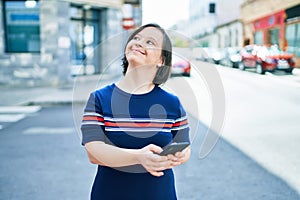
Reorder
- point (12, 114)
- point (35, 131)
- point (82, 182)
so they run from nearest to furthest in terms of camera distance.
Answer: point (82, 182) < point (35, 131) < point (12, 114)

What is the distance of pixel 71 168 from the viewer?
14.3 ft

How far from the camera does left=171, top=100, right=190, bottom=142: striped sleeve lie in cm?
138

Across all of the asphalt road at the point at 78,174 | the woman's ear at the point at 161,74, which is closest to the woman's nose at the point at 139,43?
the woman's ear at the point at 161,74

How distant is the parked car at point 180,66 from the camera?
1.37 metres

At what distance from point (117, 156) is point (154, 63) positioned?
1.20 ft

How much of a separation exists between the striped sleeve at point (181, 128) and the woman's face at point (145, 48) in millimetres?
229

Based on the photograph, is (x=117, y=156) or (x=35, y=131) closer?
(x=117, y=156)

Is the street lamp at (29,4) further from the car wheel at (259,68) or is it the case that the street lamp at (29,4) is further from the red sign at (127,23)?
Answer: the car wheel at (259,68)

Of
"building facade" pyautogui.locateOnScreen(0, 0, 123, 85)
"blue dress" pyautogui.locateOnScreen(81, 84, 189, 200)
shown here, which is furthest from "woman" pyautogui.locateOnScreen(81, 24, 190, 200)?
"building facade" pyautogui.locateOnScreen(0, 0, 123, 85)

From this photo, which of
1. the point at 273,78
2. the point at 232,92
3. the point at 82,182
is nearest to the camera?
the point at 82,182

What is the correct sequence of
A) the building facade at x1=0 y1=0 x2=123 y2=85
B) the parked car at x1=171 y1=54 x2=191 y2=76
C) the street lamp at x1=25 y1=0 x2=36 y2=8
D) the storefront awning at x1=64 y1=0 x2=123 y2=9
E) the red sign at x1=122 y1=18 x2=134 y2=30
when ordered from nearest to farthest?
the parked car at x1=171 y1=54 x2=191 y2=76, the red sign at x1=122 y1=18 x2=134 y2=30, the building facade at x1=0 y1=0 x2=123 y2=85, the street lamp at x1=25 y1=0 x2=36 y2=8, the storefront awning at x1=64 y1=0 x2=123 y2=9

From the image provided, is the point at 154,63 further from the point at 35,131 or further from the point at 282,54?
the point at 35,131

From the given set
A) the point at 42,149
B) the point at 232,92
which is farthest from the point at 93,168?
the point at 232,92

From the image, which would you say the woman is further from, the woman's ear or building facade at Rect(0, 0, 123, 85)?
building facade at Rect(0, 0, 123, 85)
